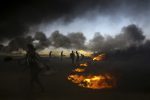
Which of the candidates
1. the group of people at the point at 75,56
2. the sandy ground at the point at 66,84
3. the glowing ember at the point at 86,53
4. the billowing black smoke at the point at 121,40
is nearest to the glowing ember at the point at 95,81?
the sandy ground at the point at 66,84

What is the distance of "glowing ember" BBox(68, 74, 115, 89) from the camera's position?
8703 mm

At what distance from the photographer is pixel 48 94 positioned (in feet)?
27.0

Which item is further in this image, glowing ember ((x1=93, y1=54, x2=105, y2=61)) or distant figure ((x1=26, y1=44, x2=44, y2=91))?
glowing ember ((x1=93, y1=54, x2=105, y2=61))

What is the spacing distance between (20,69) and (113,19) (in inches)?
162

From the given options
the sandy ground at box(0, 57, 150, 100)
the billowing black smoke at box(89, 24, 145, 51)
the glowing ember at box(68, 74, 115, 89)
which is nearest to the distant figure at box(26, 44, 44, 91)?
the sandy ground at box(0, 57, 150, 100)

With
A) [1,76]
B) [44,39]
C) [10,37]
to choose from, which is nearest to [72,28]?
[44,39]

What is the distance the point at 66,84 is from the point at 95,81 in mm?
1152

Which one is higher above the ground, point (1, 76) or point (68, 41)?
point (68, 41)

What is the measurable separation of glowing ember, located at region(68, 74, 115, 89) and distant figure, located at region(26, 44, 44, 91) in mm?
1250

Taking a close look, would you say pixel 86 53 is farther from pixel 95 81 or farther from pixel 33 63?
pixel 33 63

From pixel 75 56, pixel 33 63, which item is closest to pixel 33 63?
pixel 33 63

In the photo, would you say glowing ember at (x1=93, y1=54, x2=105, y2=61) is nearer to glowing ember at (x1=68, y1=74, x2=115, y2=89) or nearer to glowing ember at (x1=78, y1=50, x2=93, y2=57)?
glowing ember at (x1=78, y1=50, x2=93, y2=57)

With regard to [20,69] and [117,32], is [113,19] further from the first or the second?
[20,69]

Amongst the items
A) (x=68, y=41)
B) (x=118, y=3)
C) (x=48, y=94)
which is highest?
(x=118, y=3)
